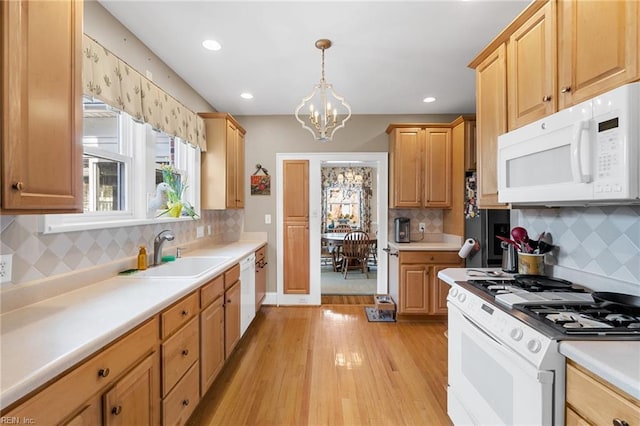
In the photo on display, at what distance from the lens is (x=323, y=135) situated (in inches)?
90.7

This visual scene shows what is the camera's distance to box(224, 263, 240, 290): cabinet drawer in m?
2.25

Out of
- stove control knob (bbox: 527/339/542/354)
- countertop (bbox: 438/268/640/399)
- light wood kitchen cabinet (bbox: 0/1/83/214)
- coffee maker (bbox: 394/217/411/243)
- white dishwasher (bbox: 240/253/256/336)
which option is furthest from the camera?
coffee maker (bbox: 394/217/411/243)

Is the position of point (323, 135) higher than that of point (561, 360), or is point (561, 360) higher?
point (323, 135)

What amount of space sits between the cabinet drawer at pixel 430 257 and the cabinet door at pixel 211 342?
2.13 m

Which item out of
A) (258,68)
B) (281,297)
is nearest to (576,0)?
(258,68)

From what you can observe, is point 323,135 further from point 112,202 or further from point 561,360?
point 561,360

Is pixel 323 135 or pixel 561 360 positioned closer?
pixel 561 360

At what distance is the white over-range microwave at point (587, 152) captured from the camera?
0.97 meters

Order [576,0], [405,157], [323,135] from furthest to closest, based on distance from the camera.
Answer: [405,157] → [323,135] → [576,0]

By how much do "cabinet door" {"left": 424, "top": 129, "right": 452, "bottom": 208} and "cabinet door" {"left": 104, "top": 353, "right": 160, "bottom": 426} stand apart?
10.8 ft

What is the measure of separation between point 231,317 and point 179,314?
0.90m

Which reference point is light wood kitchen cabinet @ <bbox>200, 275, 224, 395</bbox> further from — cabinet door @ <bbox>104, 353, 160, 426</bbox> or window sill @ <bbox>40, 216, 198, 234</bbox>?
window sill @ <bbox>40, 216, 198, 234</bbox>

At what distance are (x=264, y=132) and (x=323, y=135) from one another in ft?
6.12

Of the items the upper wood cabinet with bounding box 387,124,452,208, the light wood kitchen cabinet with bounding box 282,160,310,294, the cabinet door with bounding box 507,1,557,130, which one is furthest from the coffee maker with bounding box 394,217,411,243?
the cabinet door with bounding box 507,1,557,130
